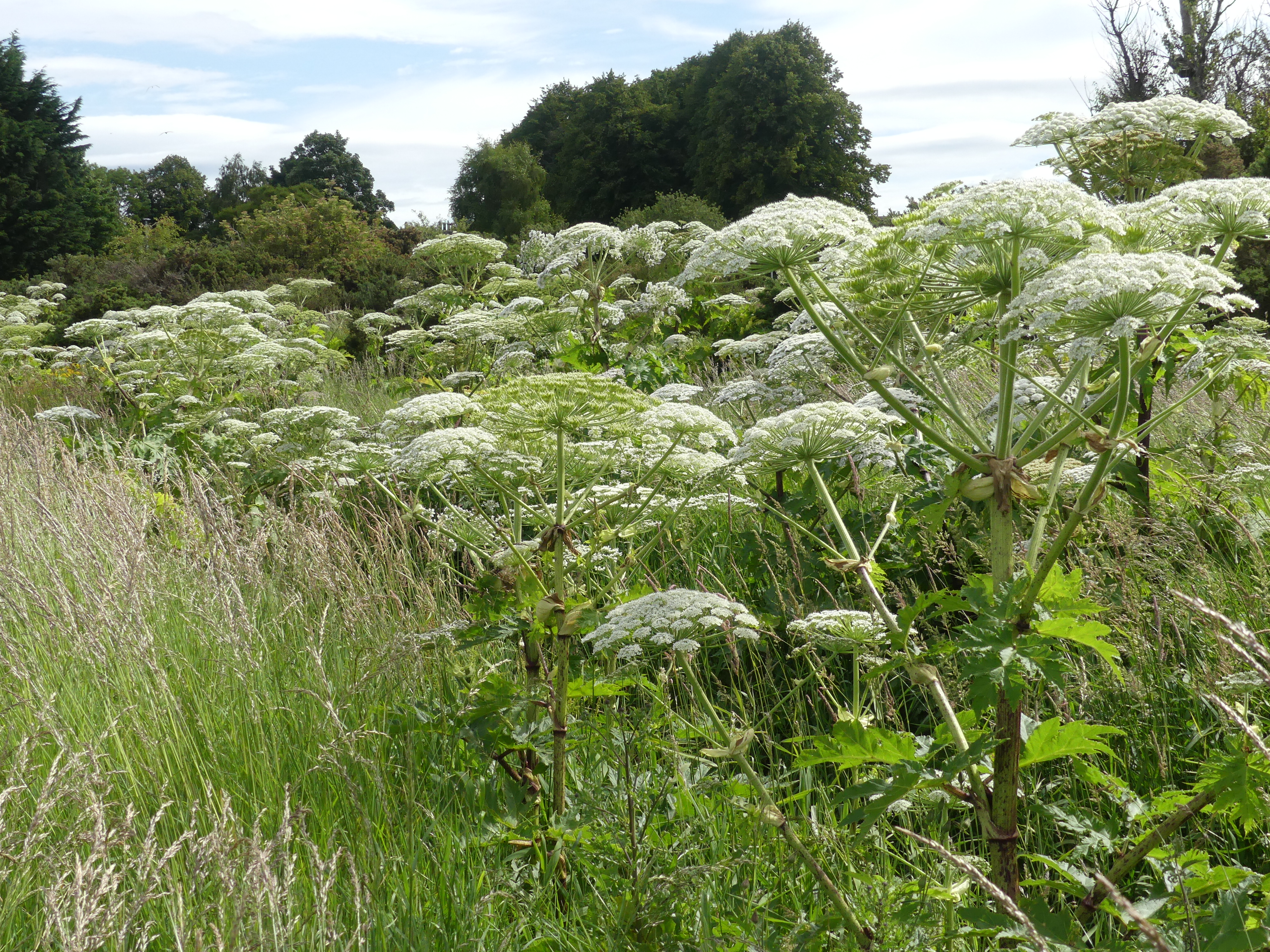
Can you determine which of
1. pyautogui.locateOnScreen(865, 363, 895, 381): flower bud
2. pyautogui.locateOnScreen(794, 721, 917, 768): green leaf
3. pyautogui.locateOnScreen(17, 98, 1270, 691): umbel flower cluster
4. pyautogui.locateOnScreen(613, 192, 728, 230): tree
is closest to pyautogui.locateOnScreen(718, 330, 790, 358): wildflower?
pyautogui.locateOnScreen(17, 98, 1270, 691): umbel flower cluster

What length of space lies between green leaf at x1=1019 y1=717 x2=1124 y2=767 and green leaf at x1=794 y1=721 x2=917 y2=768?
246mm

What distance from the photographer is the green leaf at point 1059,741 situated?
6.06 feet

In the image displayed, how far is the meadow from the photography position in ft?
6.32

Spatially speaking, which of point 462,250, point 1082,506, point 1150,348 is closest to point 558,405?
point 1082,506

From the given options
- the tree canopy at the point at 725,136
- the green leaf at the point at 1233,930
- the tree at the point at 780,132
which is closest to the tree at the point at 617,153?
the tree canopy at the point at 725,136

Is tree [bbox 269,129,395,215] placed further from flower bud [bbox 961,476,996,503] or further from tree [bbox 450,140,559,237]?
flower bud [bbox 961,476,996,503]

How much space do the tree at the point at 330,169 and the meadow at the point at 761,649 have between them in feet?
229

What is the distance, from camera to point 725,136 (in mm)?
38125

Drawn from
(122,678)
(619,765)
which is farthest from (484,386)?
(619,765)

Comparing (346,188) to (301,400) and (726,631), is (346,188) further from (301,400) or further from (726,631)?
(726,631)

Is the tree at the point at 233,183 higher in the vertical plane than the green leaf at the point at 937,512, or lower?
higher

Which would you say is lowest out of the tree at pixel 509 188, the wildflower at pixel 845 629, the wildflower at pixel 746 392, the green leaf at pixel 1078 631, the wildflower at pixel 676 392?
the wildflower at pixel 845 629

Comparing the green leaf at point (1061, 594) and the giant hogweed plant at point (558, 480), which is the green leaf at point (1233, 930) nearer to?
the green leaf at point (1061, 594)

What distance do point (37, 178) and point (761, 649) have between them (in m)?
43.2
